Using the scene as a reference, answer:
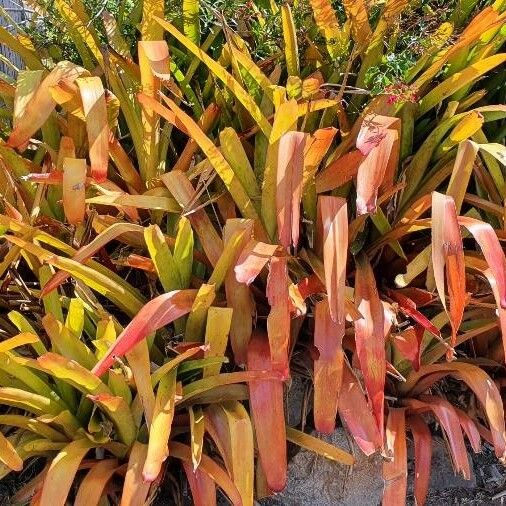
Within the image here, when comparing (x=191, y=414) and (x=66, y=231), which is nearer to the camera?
(x=191, y=414)

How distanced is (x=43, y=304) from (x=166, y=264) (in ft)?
0.87

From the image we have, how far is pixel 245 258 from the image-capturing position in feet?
4.07

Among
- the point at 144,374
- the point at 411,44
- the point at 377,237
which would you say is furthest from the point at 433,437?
the point at 411,44

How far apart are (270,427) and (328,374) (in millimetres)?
127

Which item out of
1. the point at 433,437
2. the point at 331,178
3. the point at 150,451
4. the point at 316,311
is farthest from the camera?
the point at 433,437

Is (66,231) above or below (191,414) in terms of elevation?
above

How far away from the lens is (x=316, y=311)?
1311 mm

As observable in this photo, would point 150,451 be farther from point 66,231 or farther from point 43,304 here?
point 66,231

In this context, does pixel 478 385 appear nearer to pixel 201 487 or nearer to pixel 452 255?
pixel 452 255

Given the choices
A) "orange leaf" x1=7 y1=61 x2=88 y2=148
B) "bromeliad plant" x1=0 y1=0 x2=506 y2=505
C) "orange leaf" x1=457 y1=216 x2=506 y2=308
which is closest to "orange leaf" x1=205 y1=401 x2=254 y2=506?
"bromeliad plant" x1=0 y1=0 x2=506 y2=505

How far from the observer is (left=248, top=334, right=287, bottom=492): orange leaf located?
1249mm

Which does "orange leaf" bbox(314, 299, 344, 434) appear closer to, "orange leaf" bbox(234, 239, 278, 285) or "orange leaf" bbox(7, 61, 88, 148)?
"orange leaf" bbox(234, 239, 278, 285)

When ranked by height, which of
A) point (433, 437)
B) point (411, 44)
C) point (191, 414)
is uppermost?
point (411, 44)

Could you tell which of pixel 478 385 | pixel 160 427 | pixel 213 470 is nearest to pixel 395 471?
pixel 478 385
